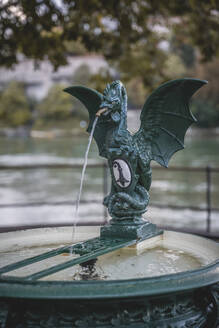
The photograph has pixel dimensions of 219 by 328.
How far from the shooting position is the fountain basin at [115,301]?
1937mm

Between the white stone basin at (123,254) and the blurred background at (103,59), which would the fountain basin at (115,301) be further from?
the blurred background at (103,59)

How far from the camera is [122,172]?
116 inches

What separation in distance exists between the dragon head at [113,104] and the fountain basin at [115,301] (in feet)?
3.73

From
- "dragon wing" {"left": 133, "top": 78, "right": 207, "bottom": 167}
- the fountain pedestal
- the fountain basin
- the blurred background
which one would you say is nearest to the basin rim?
the fountain basin

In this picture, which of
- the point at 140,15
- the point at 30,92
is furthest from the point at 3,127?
the point at 140,15

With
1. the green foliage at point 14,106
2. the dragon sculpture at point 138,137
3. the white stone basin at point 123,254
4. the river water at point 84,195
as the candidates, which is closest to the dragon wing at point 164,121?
the dragon sculpture at point 138,137

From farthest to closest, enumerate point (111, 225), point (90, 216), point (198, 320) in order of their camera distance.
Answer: point (90, 216)
point (111, 225)
point (198, 320)

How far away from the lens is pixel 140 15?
10.1m

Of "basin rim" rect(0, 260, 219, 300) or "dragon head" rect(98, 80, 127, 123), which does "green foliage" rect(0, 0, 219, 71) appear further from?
"basin rim" rect(0, 260, 219, 300)

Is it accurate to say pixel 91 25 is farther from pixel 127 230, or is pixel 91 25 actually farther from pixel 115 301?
pixel 115 301

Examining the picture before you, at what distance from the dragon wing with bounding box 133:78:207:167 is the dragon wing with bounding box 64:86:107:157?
0.31 metres

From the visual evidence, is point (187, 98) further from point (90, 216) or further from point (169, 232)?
point (90, 216)

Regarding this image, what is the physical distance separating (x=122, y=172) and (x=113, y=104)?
0.41 metres

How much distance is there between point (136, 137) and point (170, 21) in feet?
31.9
